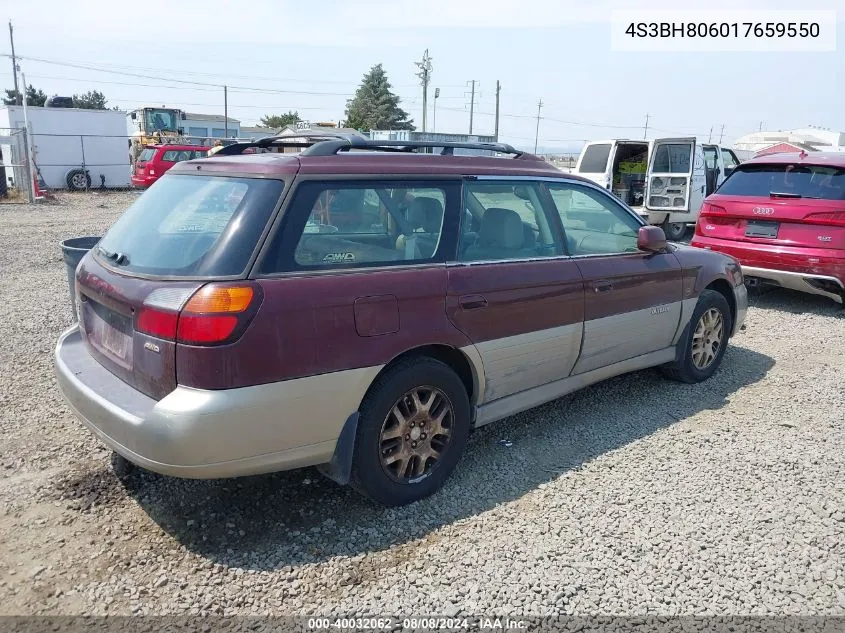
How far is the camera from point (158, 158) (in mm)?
22938

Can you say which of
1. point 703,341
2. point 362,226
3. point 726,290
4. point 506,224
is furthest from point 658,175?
point 362,226

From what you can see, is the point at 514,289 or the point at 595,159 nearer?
the point at 514,289

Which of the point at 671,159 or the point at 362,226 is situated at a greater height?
the point at 671,159

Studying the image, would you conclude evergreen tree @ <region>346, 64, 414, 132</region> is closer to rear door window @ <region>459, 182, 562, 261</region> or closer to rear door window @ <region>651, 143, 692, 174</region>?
rear door window @ <region>651, 143, 692, 174</region>

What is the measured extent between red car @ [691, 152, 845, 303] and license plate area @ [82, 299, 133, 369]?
22.6 ft

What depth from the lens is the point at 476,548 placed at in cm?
301

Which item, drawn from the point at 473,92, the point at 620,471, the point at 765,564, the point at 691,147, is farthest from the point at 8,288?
the point at 473,92

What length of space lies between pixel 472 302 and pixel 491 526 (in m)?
1.12

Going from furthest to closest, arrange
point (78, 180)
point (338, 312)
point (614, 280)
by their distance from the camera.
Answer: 1. point (78, 180)
2. point (614, 280)
3. point (338, 312)

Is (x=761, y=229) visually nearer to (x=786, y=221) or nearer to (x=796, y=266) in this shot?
(x=786, y=221)

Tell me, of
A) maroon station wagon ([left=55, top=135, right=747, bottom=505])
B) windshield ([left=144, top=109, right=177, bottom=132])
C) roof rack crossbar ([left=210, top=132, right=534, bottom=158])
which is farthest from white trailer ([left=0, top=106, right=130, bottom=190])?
maroon station wagon ([left=55, top=135, right=747, bottom=505])

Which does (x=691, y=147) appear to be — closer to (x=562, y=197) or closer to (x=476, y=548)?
(x=562, y=197)

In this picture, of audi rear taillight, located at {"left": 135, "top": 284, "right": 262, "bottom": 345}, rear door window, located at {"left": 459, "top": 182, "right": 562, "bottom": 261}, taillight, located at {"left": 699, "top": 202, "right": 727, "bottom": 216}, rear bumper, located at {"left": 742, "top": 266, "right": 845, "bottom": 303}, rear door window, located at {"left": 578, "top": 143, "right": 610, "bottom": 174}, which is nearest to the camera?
audi rear taillight, located at {"left": 135, "top": 284, "right": 262, "bottom": 345}

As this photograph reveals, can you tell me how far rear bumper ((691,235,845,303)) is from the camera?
6984 millimetres
